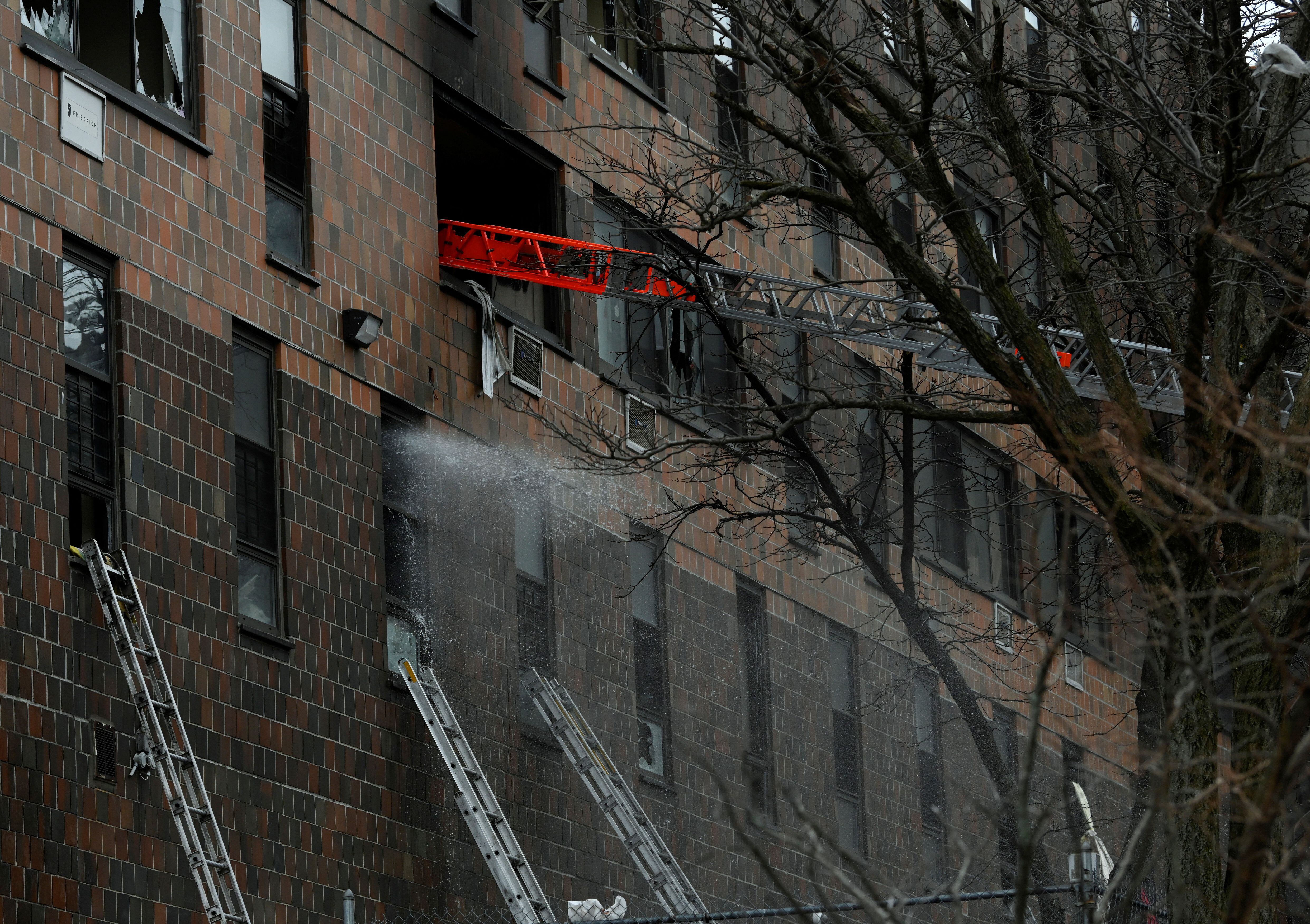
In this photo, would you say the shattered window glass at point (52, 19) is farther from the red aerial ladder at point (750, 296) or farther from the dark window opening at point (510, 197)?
the dark window opening at point (510, 197)

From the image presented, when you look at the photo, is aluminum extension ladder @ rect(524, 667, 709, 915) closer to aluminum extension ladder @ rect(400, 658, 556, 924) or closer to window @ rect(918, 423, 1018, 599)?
aluminum extension ladder @ rect(400, 658, 556, 924)

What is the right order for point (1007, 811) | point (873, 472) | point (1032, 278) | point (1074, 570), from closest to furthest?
point (1007, 811), point (1074, 570), point (1032, 278), point (873, 472)

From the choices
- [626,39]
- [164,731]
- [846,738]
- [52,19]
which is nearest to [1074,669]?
[846,738]

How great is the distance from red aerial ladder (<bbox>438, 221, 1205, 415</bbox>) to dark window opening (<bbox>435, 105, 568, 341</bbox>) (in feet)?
1.13

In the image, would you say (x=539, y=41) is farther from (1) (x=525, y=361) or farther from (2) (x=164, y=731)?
(2) (x=164, y=731)

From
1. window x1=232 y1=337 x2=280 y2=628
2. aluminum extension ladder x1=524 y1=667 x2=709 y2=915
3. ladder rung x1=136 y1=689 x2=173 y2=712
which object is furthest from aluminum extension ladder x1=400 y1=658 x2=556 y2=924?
ladder rung x1=136 y1=689 x2=173 y2=712

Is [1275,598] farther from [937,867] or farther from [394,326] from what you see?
[937,867]

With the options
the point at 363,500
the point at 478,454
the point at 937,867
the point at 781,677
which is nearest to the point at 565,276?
the point at 478,454

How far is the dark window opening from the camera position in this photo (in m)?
20.6

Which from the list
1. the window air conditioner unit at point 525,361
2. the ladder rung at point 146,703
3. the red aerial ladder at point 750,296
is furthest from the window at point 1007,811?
the window air conditioner unit at point 525,361

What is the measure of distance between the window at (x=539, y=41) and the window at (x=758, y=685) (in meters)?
6.35

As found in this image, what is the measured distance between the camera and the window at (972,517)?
1158 inches

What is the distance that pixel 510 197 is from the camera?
2120 cm

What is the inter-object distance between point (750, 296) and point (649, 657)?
4.21 metres
